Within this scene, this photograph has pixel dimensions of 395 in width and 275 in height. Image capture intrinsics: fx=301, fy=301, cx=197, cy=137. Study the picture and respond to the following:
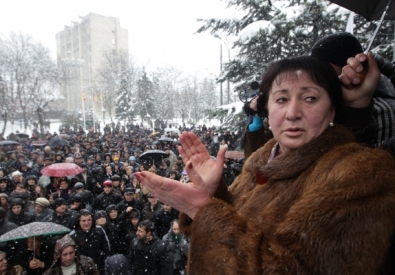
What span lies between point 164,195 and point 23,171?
10.7m

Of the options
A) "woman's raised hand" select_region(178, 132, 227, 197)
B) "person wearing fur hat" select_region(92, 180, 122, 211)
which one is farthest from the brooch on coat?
"person wearing fur hat" select_region(92, 180, 122, 211)

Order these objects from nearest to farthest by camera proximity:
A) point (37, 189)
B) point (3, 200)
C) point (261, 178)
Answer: point (261, 178)
point (3, 200)
point (37, 189)

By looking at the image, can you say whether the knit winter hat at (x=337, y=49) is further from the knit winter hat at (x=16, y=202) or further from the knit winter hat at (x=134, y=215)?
the knit winter hat at (x=16, y=202)

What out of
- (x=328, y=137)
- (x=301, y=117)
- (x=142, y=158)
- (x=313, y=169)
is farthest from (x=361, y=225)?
(x=142, y=158)

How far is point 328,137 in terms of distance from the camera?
1414 mm

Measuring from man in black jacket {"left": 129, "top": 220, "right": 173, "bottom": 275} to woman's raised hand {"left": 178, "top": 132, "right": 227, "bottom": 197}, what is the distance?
130 inches

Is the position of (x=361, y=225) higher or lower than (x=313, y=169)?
lower

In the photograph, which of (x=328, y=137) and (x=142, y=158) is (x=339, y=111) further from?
(x=142, y=158)

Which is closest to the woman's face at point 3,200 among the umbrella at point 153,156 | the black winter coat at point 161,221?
the black winter coat at point 161,221

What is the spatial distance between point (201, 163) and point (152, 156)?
10.2m

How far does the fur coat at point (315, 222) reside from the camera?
3.48 feet

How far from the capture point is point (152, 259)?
4.50m

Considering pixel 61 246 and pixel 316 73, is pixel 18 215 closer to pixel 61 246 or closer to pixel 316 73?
pixel 61 246

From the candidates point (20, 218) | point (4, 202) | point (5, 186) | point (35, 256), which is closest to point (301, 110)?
point (35, 256)
